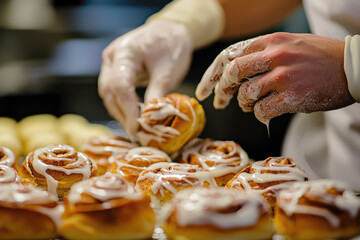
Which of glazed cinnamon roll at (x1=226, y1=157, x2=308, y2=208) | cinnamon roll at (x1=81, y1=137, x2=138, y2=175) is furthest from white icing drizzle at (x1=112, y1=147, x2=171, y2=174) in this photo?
glazed cinnamon roll at (x1=226, y1=157, x2=308, y2=208)

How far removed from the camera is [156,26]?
208cm

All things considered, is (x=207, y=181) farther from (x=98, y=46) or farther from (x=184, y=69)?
(x=98, y=46)

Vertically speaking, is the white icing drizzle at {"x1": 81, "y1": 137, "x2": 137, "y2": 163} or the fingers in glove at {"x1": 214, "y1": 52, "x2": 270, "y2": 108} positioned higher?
the fingers in glove at {"x1": 214, "y1": 52, "x2": 270, "y2": 108}

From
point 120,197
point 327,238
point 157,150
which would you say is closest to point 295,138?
point 157,150

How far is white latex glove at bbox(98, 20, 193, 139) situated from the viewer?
1.77m

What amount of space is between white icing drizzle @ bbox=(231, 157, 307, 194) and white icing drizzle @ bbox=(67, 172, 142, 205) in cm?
33

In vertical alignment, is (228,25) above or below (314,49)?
below

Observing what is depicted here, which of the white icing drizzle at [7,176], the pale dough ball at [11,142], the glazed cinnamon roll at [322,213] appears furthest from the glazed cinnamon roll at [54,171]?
the pale dough ball at [11,142]

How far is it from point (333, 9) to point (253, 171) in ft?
3.02

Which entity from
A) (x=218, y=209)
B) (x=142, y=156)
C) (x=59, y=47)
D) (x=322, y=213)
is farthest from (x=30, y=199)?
(x=59, y=47)

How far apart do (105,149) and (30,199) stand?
27.3 inches

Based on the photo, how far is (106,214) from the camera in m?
0.89

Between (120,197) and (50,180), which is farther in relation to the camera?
(50,180)

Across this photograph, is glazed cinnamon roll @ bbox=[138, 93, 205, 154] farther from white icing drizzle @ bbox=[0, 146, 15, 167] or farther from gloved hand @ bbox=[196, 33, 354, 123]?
white icing drizzle @ bbox=[0, 146, 15, 167]
